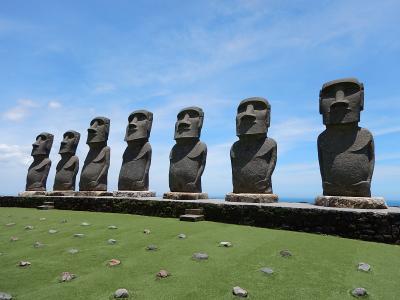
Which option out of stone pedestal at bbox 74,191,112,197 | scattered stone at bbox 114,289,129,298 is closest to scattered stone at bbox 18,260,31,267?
scattered stone at bbox 114,289,129,298

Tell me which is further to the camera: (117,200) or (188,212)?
(117,200)

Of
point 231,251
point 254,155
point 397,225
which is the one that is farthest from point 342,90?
point 231,251

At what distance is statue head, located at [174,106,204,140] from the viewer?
46.7 feet

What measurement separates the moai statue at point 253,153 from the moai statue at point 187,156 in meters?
1.53

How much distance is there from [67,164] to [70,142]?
1.08 meters

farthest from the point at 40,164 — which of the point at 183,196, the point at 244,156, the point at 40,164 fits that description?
the point at 244,156

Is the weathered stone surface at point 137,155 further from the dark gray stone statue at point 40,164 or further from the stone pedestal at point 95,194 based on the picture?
the dark gray stone statue at point 40,164

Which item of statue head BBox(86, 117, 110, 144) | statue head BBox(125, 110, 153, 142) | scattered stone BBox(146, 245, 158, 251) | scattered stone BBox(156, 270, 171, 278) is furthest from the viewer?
statue head BBox(86, 117, 110, 144)

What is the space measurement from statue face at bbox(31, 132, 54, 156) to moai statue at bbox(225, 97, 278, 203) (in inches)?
436

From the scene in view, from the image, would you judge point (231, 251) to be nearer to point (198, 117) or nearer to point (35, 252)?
point (35, 252)

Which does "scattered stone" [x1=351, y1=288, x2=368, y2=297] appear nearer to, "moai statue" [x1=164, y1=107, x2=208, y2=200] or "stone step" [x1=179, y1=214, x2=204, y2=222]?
"stone step" [x1=179, y1=214, x2=204, y2=222]

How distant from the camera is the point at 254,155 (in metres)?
12.6

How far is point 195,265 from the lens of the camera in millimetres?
6426

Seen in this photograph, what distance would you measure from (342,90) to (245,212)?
448cm
